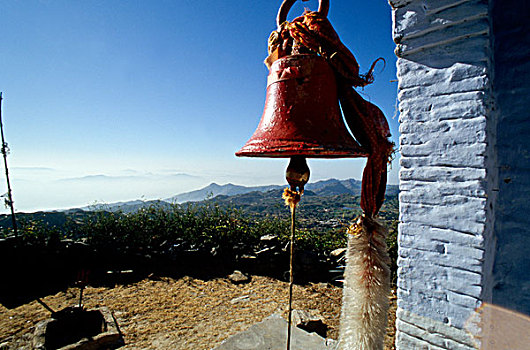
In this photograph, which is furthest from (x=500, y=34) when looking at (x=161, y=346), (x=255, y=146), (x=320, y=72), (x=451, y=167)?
(x=161, y=346)

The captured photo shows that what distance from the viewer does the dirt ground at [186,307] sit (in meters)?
3.93

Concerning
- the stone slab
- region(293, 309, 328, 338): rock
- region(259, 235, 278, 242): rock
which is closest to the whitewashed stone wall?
the stone slab

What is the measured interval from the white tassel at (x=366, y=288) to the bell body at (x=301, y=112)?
0.45 m

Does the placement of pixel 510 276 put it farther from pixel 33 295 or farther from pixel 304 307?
pixel 33 295

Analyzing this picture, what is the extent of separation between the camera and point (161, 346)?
370 centimetres

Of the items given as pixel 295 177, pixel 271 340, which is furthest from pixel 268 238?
pixel 295 177

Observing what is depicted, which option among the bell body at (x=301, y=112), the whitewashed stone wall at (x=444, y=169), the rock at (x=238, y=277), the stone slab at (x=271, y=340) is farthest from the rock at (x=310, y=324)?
the bell body at (x=301, y=112)

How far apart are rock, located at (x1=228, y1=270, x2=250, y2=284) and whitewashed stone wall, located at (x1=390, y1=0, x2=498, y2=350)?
16.2ft

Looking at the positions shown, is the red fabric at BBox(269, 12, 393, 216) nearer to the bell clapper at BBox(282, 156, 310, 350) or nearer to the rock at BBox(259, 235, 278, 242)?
the bell clapper at BBox(282, 156, 310, 350)

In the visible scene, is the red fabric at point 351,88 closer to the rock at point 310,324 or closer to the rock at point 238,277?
the rock at point 310,324

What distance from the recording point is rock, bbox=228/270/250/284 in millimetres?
5977

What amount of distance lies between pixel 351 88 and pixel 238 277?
5643 millimetres

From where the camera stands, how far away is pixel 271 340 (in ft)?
8.54

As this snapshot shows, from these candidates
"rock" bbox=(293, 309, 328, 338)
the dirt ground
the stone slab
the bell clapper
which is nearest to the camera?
A: the bell clapper
